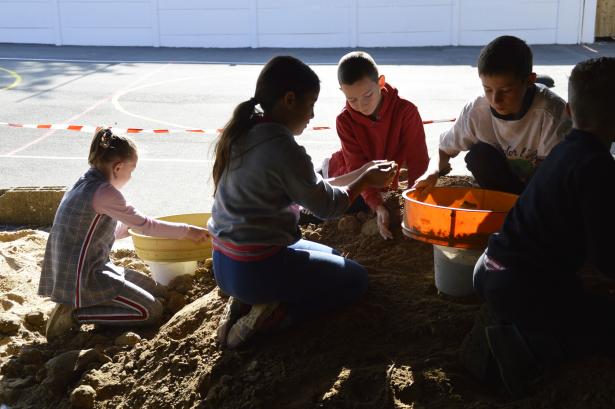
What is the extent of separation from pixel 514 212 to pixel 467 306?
0.68 m

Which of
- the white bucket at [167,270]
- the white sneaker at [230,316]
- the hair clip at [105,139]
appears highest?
the hair clip at [105,139]

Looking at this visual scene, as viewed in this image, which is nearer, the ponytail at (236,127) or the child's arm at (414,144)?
the ponytail at (236,127)

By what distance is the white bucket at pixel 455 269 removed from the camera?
307 centimetres

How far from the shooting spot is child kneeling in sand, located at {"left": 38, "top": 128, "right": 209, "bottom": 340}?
3.34 meters

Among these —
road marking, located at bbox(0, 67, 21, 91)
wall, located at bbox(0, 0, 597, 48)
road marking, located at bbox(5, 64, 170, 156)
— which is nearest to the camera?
road marking, located at bbox(5, 64, 170, 156)

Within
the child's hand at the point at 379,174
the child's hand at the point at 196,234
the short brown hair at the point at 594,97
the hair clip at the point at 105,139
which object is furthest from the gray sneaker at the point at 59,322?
the short brown hair at the point at 594,97

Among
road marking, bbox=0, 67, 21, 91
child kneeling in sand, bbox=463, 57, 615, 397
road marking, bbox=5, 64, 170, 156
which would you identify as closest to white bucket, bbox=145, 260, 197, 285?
child kneeling in sand, bbox=463, 57, 615, 397

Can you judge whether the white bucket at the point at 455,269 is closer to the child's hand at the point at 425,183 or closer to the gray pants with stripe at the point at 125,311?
the child's hand at the point at 425,183

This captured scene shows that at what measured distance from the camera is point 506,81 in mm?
3162

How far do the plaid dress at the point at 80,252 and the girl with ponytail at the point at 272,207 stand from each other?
735mm

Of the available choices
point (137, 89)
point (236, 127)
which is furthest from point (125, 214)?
point (137, 89)

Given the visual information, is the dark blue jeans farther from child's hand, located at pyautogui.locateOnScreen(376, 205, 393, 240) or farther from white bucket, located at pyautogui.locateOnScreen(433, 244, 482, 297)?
white bucket, located at pyautogui.locateOnScreen(433, 244, 482, 297)

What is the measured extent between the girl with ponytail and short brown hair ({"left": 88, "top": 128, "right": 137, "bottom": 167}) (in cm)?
70

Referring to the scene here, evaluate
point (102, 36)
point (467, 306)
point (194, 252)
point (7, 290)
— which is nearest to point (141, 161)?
point (7, 290)
